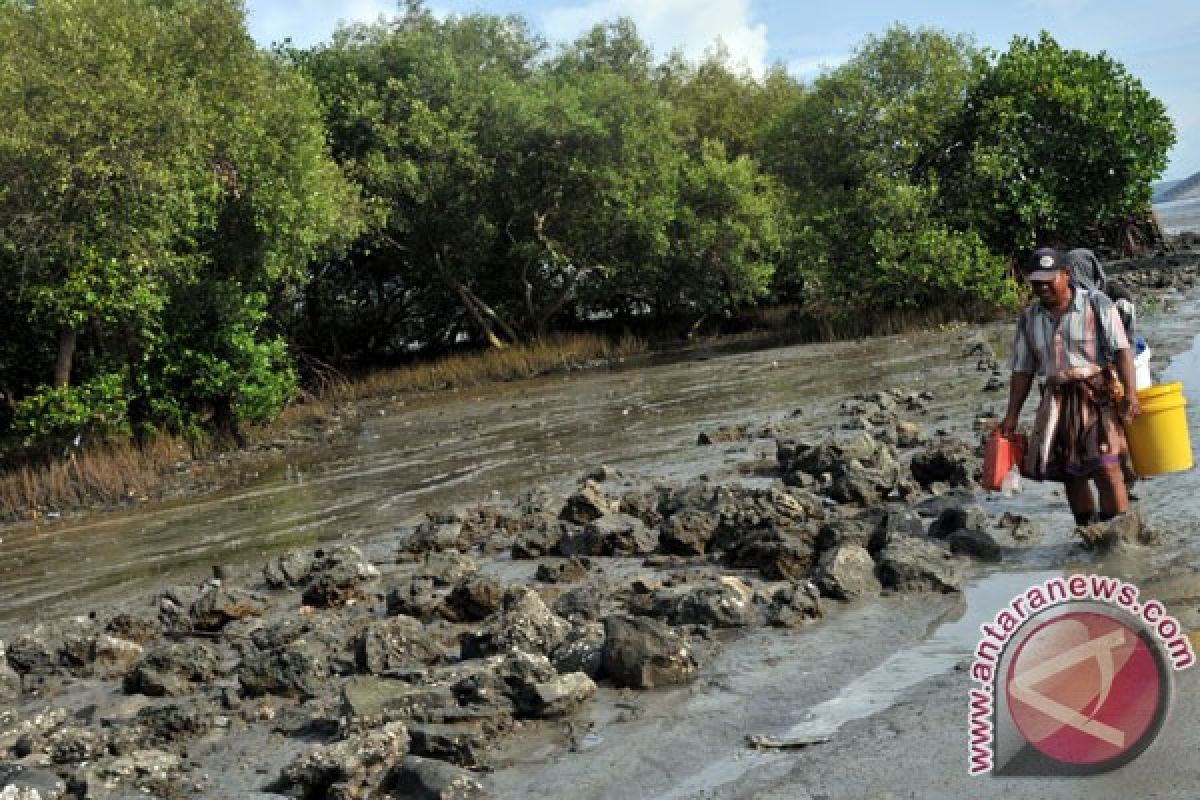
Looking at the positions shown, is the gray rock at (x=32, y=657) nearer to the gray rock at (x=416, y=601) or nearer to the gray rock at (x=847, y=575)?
the gray rock at (x=416, y=601)

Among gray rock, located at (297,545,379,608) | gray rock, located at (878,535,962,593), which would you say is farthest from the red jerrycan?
gray rock, located at (297,545,379,608)

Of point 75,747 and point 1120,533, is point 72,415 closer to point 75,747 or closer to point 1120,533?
point 75,747

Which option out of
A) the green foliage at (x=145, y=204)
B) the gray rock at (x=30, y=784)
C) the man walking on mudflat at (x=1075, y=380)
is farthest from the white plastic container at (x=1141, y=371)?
the green foliage at (x=145, y=204)

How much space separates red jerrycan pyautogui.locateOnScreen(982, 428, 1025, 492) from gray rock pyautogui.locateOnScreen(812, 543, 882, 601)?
875mm

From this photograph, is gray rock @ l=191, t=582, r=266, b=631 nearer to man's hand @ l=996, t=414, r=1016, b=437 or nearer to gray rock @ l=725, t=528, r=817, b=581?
gray rock @ l=725, t=528, r=817, b=581

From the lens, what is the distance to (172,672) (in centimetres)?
741

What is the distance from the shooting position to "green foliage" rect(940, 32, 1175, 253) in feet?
100

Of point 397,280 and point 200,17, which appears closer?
point 200,17

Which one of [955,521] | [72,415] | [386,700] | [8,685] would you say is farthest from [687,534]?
[72,415]

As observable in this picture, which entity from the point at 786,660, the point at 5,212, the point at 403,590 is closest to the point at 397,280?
the point at 5,212

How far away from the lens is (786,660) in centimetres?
669

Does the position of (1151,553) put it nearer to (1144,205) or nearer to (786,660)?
(786,660)

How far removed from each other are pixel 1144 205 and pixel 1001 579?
2832 centimetres

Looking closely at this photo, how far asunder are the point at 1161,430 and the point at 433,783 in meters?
4.90
